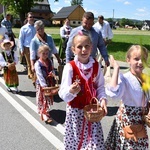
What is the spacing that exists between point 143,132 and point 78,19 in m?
105

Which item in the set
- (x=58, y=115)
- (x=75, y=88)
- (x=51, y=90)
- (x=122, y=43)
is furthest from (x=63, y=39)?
(x=122, y=43)

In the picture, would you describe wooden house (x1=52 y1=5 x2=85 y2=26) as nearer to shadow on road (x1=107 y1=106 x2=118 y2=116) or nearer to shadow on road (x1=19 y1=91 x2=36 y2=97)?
shadow on road (x1=19 y1=91 x2=36 y2=97)

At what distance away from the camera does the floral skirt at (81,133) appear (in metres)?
3.59

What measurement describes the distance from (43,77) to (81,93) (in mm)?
2411

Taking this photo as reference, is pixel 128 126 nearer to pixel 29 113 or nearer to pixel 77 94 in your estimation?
pixel 77 94

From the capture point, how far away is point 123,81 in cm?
341

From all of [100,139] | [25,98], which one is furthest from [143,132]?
[25,98]

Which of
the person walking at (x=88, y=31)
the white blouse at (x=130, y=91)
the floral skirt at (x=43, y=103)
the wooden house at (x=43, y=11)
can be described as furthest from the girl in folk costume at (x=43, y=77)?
the wooden house at (x=43, y=11)

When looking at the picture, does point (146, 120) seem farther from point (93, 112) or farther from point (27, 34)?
point (27, 34)

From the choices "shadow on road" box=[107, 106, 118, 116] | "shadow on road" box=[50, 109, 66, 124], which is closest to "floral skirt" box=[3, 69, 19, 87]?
"shadow on road" box=[50, 109, 66, 124]

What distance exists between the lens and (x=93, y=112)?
331cm

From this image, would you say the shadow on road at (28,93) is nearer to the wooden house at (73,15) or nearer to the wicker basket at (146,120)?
the wicker basket at (146,120)

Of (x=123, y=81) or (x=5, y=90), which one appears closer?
(x=123, y=81)

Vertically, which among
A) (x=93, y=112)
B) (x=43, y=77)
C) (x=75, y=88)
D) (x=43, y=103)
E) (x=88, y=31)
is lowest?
(x=43, y=103)
